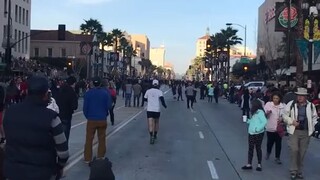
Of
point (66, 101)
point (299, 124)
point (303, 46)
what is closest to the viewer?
point (299, 124)

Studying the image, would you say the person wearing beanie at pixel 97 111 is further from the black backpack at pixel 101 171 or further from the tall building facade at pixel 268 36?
the tall building facade at pixel 268 36

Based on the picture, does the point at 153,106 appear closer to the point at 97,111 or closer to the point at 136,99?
the point at 97,111

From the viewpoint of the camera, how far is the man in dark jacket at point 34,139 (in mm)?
5250

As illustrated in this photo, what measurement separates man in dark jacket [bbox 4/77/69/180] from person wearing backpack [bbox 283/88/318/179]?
6.52 m

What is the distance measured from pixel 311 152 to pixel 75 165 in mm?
7167

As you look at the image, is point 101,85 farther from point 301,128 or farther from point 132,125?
point 132,125

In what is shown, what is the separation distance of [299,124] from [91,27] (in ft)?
277

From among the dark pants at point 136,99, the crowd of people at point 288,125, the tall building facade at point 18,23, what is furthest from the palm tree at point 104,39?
the crowd of people at point 288,125

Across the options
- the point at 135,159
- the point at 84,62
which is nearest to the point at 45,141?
the point at 135,159

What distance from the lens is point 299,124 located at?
35.7 ft

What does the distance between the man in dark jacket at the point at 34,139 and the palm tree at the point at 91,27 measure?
287 ft

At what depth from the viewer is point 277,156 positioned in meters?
13.2

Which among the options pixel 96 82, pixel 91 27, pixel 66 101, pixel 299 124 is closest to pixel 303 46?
pixel 299 124

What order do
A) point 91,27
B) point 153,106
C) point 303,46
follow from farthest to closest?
1. point 91,27
2. point 303,46
3. point 153,106
